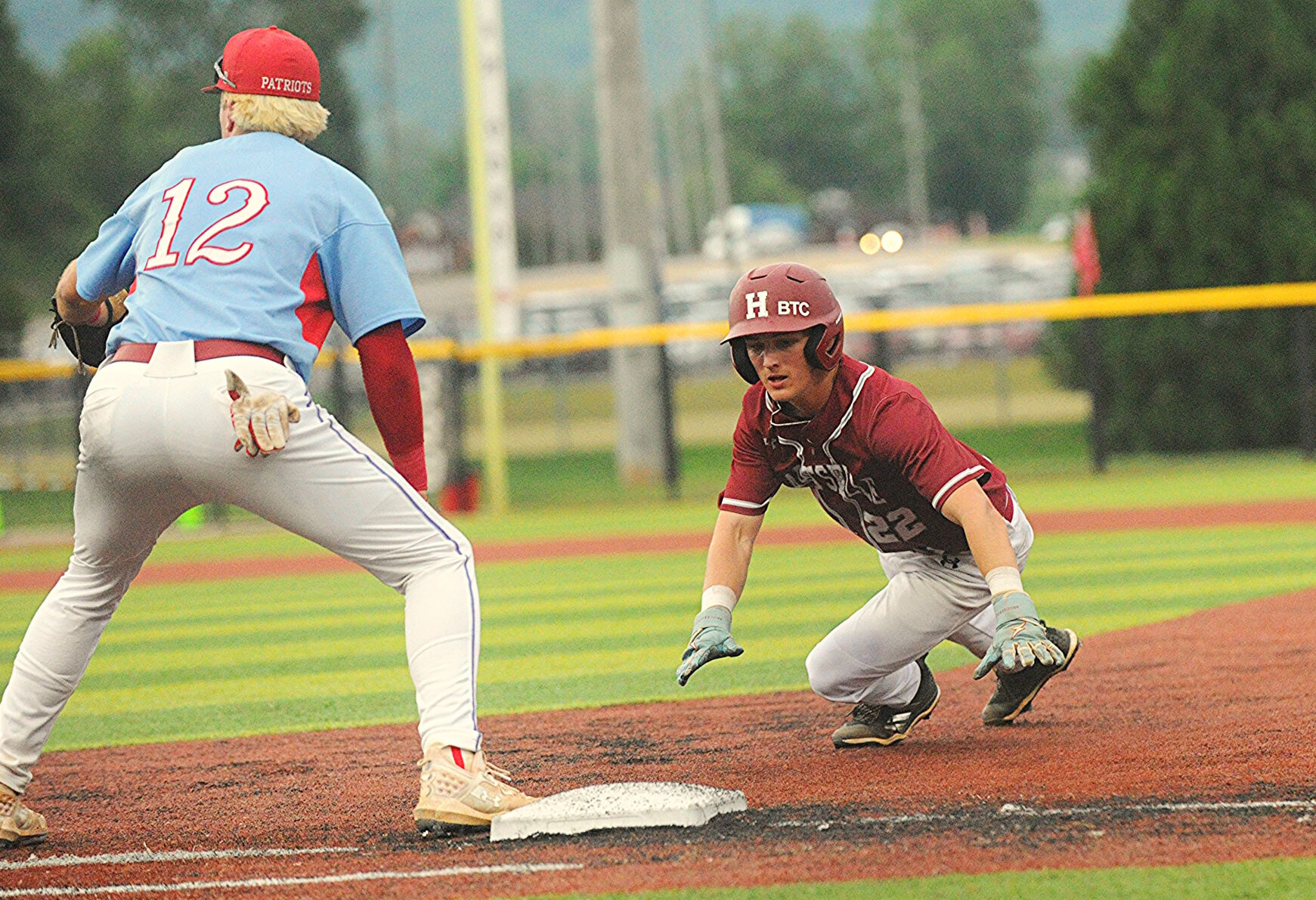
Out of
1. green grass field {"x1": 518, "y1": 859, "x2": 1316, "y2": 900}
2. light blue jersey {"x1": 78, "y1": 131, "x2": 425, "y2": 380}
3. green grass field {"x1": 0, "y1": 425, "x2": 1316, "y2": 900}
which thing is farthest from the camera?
green grass field {"x1": 0, "y1": 425, "x2": 1316, "y2": 900}

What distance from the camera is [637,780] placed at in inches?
185

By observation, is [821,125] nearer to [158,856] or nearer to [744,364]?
[744,364]

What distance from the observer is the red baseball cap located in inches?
166

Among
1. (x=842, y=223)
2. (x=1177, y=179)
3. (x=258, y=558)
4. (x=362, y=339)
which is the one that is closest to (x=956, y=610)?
(x=362, y=339)

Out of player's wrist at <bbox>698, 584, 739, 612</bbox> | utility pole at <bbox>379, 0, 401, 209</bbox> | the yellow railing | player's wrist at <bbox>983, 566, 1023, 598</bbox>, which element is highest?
utility pole at <bbox>379, 0, 401, 209</bbox>

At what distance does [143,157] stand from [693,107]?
42.5 meters

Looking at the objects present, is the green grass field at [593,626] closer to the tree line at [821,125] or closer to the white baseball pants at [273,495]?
the white baseball pants at [273,495]

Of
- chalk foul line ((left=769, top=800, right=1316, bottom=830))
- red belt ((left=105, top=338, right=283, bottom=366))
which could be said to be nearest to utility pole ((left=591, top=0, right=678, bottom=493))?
red belt ((left=105, top=338, right=283, bottom=366))

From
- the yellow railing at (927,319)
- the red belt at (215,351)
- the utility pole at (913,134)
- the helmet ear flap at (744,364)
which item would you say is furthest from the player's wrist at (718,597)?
the utility pole at (913,134)

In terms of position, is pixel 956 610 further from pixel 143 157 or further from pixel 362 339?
pixel 143 157

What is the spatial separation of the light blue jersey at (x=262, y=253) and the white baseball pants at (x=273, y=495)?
10cm

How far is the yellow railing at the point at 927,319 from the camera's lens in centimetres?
1694

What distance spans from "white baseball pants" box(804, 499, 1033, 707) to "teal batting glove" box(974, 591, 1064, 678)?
2.02 ft

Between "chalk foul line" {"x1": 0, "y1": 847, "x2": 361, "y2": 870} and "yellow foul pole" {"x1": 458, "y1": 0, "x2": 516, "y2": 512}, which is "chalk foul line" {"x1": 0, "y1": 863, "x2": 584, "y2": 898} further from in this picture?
"yellow foul pole" {"x1": 458, "y1": 0, "x2": 516, "y2": 512}
